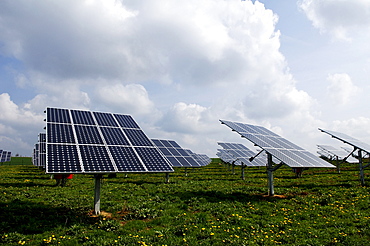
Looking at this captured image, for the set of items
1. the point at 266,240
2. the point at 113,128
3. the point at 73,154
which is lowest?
the point at 266,240

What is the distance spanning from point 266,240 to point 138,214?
21.9 feet

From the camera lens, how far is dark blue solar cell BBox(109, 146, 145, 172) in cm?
1209

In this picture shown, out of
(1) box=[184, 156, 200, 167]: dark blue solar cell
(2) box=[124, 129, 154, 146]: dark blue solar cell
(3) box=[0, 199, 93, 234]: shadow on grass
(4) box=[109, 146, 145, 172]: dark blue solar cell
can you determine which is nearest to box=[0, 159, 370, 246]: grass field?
(3) box=[0, 199, 93, 234]: shadow on grass

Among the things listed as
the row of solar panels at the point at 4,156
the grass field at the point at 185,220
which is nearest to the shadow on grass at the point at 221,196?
the grass field at the point at 185,220

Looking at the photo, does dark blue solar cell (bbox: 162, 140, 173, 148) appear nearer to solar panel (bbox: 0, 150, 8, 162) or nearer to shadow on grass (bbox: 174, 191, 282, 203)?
shadow on grass (bbox: 174, 191, 282, 203)

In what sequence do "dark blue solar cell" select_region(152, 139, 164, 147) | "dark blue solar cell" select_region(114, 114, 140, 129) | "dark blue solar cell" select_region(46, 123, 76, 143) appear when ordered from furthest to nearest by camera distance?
"dark blue solar cell" select_region(152, 139, 164, 147)
"dark blue solar cell" select_region(114, 114, 140, 129)
"dark blue solar cell" select_region(46, 123, 76, 143)

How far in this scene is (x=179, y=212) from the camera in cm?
1434

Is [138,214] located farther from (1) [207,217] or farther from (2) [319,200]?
(2) [319,200]

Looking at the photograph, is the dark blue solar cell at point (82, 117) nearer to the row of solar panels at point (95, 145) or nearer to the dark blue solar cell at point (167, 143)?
the row of solar panels at point (95, 145)

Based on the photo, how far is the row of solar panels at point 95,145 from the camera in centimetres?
1140

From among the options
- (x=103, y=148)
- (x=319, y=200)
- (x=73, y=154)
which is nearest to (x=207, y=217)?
(x=103, y=148)

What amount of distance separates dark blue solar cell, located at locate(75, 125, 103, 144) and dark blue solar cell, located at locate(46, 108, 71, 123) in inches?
47.6

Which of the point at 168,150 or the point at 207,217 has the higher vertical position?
the point at 168,150

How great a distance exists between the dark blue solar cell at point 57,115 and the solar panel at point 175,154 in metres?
17.6
